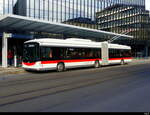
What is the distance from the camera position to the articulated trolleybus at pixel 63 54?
14.1 meters

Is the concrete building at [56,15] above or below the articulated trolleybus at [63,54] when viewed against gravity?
above

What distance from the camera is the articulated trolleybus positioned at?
14117 mm

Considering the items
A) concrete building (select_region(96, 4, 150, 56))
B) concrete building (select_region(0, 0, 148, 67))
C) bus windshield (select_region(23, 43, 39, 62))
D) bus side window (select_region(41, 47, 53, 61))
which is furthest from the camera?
concrete building (select_region(96, 4, 150, 56))

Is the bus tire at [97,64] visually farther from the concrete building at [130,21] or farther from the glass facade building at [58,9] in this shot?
the concrete building at [130,21]

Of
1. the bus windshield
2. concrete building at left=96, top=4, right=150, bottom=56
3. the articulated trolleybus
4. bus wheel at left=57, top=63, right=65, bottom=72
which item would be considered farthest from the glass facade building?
bus wheel at left=57, top=63, right=65, bottom=72

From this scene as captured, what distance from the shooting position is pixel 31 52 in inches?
569

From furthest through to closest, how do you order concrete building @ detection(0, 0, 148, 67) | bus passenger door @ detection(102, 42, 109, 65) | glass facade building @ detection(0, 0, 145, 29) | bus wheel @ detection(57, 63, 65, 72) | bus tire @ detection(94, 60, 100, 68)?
glass facade building @ detection(0, 0, 145, 29) < concrete building @ detection(0, 0, 148, 67) < bus passenger door @ detection(102, 42, 109, 65) < bus tire @ detection(94, 60, 100, 68) < bus wheel @ detection(57, 63, 65, 72)

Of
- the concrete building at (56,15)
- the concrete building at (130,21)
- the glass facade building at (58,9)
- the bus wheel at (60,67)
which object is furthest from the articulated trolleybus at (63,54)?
the concrete building at (130,21)

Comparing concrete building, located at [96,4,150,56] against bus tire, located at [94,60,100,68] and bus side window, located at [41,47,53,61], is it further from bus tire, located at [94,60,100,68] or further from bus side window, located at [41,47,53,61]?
bus side window, located at [41,47,53,61]

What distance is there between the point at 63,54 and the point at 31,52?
9.39 feet

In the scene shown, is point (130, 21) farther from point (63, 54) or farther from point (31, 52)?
point (31, 52)

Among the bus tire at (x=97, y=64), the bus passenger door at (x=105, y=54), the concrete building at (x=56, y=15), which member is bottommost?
the bus tire at (x=97, y=64)

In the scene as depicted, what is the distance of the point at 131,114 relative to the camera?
184 inches

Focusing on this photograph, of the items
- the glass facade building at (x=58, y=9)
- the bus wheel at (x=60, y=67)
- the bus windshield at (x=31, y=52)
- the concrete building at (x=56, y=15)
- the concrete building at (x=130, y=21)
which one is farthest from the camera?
the concrete building at (x=130, y=21)
